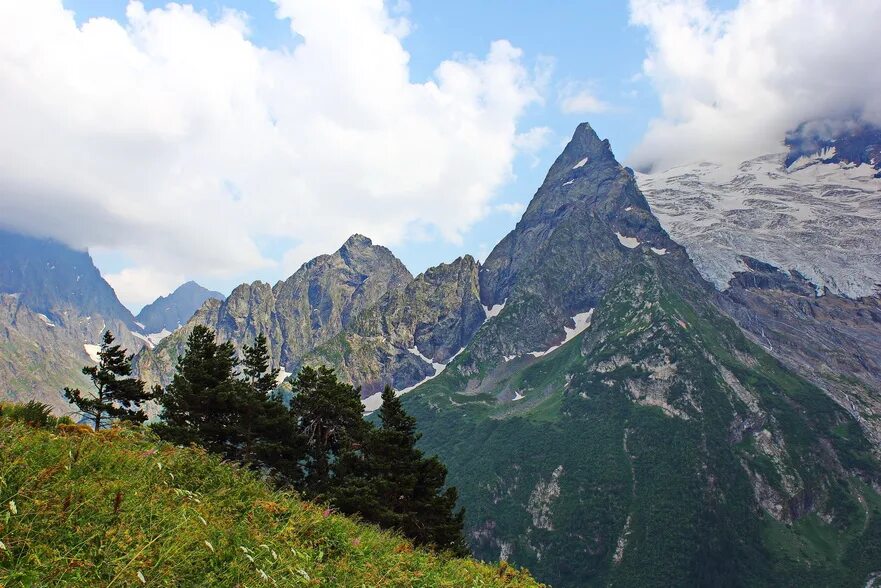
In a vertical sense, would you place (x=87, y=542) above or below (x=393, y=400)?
below

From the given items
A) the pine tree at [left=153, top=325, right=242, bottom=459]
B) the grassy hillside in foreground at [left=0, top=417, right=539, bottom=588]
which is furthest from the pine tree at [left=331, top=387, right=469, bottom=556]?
the grassy hillside in foreground at [left=0, top=417, right=539, bottom=588]

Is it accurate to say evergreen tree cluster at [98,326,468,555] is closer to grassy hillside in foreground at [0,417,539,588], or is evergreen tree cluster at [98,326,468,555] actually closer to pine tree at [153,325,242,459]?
pine tree at [153,325,242,459]

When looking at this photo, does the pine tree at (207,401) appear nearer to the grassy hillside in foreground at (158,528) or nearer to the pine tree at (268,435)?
the pine tree at (268,435)

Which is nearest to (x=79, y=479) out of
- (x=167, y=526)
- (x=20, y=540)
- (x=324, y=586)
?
(x=167, y=526)

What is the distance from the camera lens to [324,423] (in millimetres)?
44094

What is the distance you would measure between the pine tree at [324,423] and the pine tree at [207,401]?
5.26 metres

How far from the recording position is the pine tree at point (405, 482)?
3797 cm

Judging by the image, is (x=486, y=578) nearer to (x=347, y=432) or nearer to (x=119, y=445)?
(x=119, y=445)

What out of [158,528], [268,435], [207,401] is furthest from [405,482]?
[158,528]

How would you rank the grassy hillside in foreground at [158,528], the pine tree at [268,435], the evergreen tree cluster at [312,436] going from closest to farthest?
the grassy hillside in foreground at [158,528], the evergreen tree cluster at [312,436], the pine tree at [268,435]

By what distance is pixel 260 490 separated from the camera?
43.9ft

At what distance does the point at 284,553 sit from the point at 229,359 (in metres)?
37.3

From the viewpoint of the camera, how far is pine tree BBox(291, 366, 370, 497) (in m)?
42.8

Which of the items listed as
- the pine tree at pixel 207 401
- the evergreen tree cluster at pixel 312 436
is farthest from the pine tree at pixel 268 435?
the pine tree at pixel 207 401
